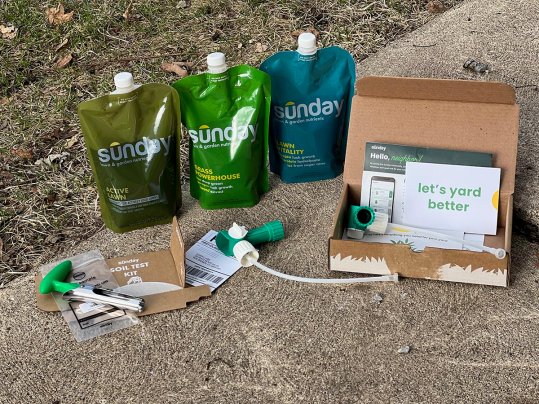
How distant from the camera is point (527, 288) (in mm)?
2043

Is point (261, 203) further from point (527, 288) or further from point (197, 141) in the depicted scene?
point (527, 288)

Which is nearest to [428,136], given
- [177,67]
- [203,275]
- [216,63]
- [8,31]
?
[216,63]

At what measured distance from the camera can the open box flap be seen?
85.1 inches

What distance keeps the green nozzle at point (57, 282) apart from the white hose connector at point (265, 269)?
490 mm

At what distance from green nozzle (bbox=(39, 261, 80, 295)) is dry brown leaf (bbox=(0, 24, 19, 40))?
197 cm

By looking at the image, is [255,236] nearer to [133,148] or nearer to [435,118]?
[133,148]

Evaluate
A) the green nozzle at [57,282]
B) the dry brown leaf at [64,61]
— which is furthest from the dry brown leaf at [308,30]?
the green nozzle at [57,282]

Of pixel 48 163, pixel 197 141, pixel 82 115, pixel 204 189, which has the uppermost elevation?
pixel 82 115

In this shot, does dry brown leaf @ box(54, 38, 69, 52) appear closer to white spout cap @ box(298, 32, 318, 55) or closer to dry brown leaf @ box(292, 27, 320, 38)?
dry brown leaf @ box(292, 27, 320, 38)

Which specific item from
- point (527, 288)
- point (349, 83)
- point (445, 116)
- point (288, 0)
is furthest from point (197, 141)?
point (288, 0)

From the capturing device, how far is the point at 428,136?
87.7 inches

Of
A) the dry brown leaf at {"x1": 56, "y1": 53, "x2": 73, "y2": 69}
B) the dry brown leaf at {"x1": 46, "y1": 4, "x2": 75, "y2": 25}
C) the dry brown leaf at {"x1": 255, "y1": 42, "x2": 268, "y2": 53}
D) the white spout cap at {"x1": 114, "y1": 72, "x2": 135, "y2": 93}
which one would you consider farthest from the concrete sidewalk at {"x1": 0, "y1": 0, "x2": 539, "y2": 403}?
the dry brown leaf at {"x1": 46, "y1": 4, "x2": 75, "y2": 25}

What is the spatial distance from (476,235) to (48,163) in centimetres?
174

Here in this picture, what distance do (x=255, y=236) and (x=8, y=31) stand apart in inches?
87.7
